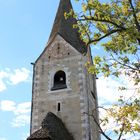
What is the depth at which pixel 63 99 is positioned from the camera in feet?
63.5

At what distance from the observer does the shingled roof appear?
15262mm

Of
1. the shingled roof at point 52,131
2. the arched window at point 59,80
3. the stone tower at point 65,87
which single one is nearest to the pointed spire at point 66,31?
the stone tower at point 65,87

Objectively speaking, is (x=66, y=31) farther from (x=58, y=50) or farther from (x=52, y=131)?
(x=52, y=131)

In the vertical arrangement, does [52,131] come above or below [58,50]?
below

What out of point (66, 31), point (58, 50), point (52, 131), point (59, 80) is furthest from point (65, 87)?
point (66, 31)

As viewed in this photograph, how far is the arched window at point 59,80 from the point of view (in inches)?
792

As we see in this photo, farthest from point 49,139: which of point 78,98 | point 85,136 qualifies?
point 78,98

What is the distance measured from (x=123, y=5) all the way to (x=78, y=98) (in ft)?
33.7

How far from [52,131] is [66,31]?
8.83m

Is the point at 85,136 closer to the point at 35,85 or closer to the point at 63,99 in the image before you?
the point at 63,99

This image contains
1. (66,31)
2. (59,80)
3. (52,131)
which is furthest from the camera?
(66,31)

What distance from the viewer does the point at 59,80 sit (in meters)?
20.9

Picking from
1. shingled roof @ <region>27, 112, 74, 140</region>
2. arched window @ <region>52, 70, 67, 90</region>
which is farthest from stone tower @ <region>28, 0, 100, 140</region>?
shingled roof @ <region>27, 112, 74, 140</region>

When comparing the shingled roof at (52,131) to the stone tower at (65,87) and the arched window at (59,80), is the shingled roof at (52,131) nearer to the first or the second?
the stone tower at (65,87)
